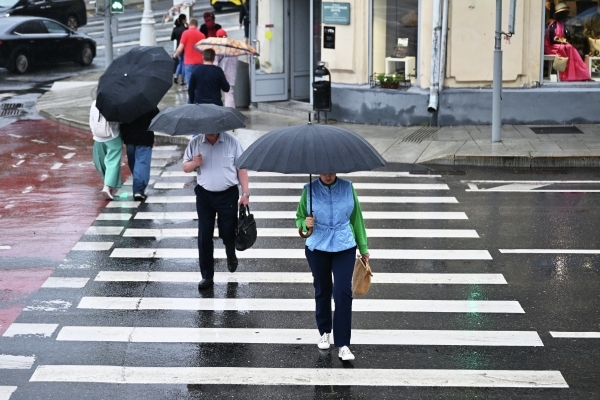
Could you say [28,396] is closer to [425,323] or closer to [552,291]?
[425,323]

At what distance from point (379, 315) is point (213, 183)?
2125mm

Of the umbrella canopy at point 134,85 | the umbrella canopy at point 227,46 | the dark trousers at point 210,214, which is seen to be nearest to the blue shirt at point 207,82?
the umbrella canopy at point 227,46

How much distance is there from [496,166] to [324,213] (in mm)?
9290

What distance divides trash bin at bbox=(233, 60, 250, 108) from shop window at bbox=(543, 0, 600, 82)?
667cm

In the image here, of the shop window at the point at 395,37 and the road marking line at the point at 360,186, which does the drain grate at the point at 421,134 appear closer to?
the shop window at the point at 395,37

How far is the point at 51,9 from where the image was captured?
35750mm

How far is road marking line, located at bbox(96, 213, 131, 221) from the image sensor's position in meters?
13.5

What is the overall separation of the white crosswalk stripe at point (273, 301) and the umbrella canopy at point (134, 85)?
1371 millimetres

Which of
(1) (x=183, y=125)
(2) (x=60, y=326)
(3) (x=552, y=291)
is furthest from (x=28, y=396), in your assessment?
(3) (x=552, y=291)

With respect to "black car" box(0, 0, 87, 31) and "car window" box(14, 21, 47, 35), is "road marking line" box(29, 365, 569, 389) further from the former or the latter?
"black car" box(0, 0, 87, 31)

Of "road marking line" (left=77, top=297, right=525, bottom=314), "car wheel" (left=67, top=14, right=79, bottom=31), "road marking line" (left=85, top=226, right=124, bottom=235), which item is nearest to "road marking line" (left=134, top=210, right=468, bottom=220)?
"road marking line" (left=85, top=226, right=124, bottom=235)

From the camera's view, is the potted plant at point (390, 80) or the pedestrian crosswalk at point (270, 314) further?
the potted plant at point (390, 80)

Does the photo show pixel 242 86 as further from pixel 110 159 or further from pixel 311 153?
pixel 311 153

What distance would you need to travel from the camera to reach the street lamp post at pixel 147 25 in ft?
87.7
